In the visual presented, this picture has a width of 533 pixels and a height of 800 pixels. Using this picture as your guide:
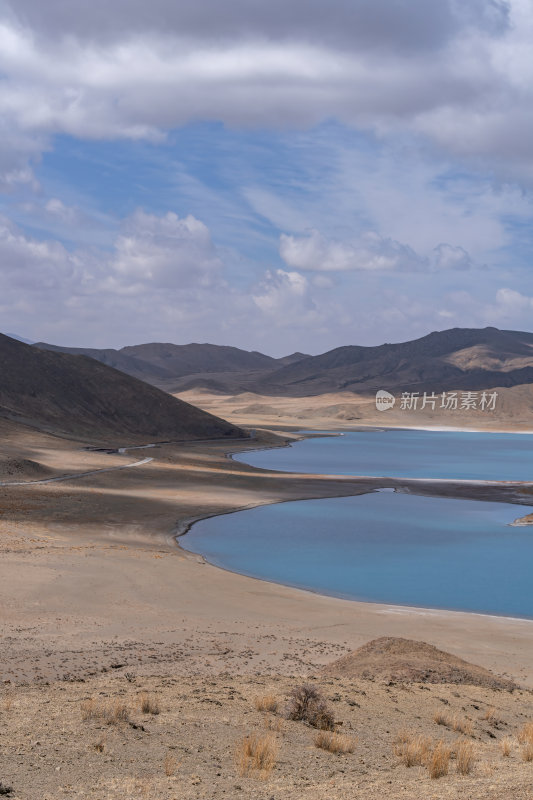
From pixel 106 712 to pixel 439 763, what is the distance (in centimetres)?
462

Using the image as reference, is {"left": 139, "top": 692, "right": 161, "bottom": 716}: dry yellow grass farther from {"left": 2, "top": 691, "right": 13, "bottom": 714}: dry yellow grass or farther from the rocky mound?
the rocky mound

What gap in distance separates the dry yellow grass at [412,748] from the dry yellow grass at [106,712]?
3805mm

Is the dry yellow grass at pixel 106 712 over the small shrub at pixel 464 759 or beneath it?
beneath

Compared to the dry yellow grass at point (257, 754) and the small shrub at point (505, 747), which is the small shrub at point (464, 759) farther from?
the dry yellow grass at point (257, 754)

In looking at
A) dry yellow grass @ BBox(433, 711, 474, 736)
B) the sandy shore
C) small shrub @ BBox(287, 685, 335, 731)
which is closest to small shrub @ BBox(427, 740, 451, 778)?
small shrub @ BBox(287, 685, 335, 731)

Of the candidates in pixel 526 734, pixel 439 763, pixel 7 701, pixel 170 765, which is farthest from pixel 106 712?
pixel 526 734

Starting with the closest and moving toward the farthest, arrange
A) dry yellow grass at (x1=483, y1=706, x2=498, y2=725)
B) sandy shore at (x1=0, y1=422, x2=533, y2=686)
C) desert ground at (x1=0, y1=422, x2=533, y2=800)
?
desert ground at (x1=0, y1=422, x2=533, y2=800), dry yellow grass at (x1=483, y1=706, x2=498, y2=725), sandy shore at (x1=0, y1=422, x2=533, y2=686)

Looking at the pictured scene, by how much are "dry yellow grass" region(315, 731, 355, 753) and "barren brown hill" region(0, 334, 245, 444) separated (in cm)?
8968

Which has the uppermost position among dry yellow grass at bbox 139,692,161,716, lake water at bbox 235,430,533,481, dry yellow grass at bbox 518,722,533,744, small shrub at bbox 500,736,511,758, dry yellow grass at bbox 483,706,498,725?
lake water at bbox 235,430,533,481

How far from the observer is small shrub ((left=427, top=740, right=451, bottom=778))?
968 cm

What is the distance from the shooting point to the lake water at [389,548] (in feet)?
97.8

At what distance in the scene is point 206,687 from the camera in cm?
1344

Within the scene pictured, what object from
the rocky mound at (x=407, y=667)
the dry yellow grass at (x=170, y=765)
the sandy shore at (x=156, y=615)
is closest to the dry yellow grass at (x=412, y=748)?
the dry yellow grass at (x=170, y=765)

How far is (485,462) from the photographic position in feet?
292
